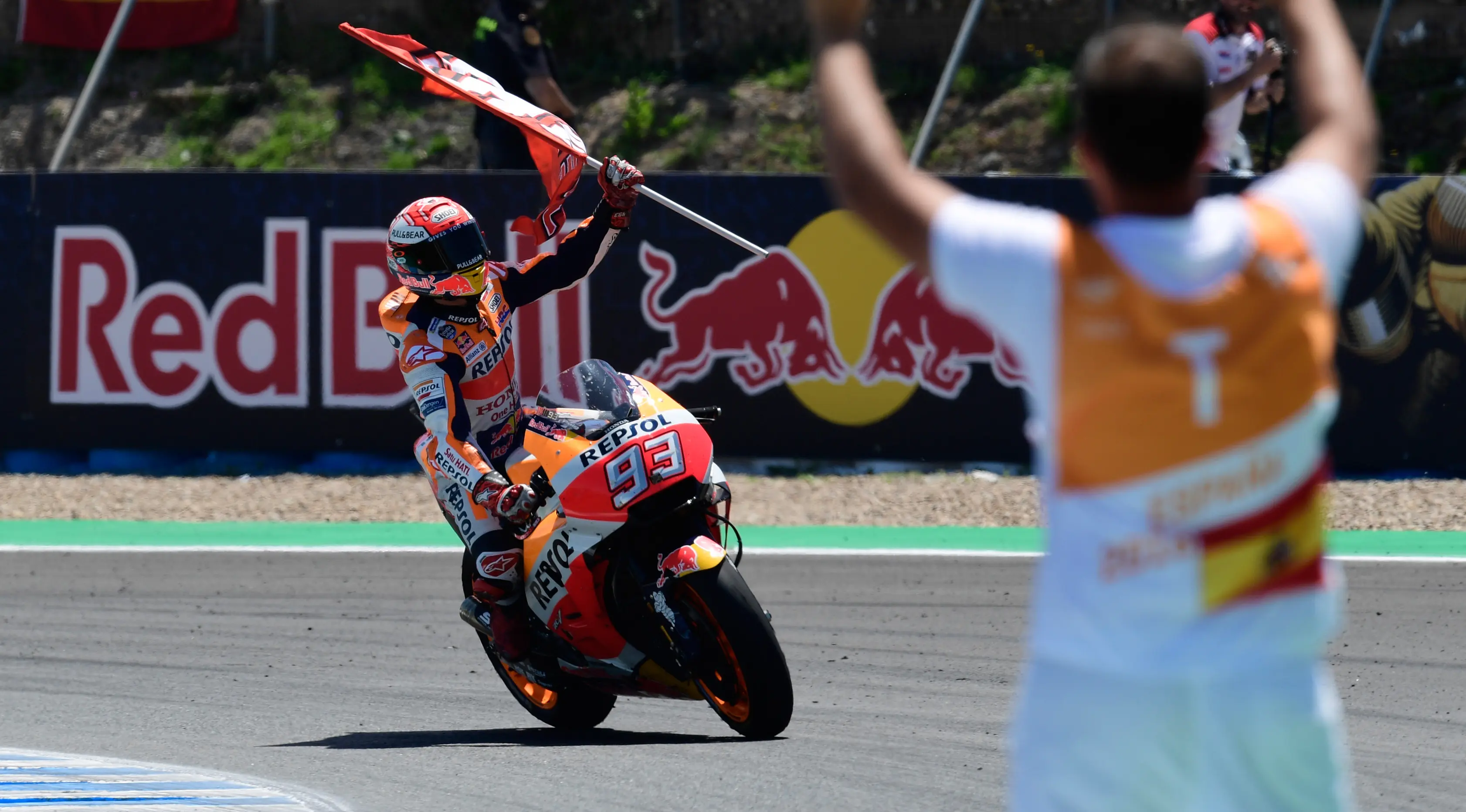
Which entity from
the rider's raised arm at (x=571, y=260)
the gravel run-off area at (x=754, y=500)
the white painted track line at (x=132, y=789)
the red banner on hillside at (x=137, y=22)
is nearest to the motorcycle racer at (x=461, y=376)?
the rider's raised arm at (x=571, y=260)

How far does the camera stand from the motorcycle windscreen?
5.88 meters

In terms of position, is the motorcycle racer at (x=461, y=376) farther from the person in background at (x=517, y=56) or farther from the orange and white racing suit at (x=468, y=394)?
the person in background at (x=517, y=56)

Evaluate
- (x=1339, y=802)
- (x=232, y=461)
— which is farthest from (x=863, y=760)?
(x=232, y=461)

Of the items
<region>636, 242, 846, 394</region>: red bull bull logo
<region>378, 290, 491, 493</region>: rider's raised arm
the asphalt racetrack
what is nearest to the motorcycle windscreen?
<region>378, 290, 491, 493</region>: rider's raised arm

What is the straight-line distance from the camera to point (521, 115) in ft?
21.1

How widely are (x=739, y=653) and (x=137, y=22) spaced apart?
49.9ft

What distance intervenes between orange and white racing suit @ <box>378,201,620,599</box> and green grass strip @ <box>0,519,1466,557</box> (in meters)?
3.69

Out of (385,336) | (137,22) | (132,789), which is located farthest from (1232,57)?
(137,22)

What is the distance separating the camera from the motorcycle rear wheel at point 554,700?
20.4ft

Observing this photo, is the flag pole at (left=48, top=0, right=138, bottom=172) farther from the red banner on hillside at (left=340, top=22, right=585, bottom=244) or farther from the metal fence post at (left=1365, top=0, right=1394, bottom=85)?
the metal fence post at (left=1365, top=0, right=1394, bottom=85)

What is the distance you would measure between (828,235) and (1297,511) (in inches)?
355

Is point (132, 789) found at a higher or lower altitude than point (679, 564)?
lower

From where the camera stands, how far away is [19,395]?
37.8 feet

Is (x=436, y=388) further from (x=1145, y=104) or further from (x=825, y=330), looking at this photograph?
(x=825, y=330)
